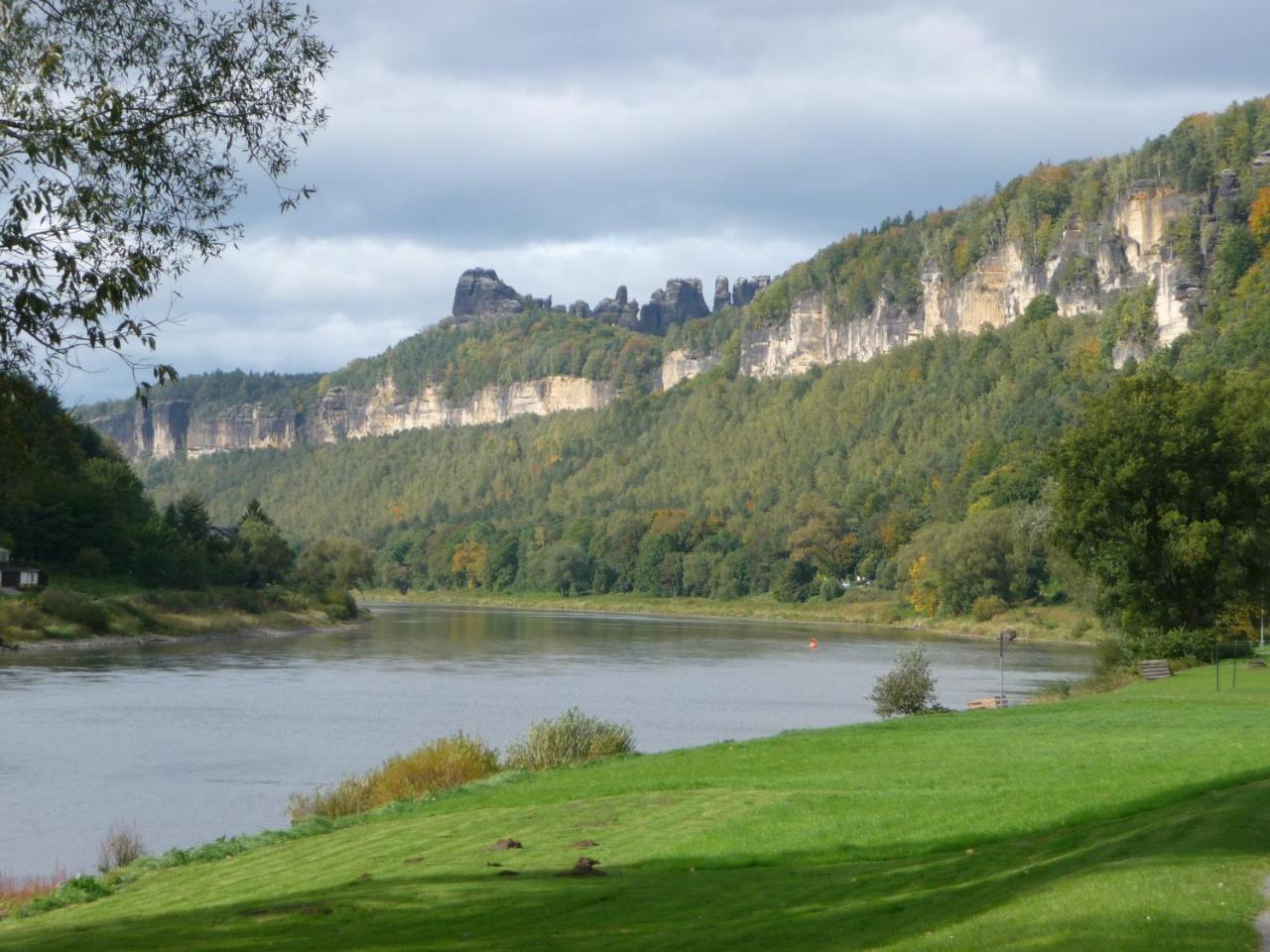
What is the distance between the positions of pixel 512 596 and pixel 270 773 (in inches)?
5069

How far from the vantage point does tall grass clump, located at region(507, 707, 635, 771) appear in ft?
93.6

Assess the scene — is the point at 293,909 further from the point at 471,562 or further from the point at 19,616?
the point at 471,562

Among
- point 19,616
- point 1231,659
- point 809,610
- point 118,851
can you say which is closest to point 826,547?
point 809,610

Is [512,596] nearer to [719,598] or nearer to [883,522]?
[719,598]

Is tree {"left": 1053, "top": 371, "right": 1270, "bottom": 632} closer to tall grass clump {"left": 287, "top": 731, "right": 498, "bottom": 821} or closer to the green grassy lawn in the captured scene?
the green grassy lawn

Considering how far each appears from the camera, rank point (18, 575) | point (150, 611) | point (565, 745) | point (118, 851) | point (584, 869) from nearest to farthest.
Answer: point (584, 869), point (118, 851), point (565, 745), point (18, 575), point (150, 611)

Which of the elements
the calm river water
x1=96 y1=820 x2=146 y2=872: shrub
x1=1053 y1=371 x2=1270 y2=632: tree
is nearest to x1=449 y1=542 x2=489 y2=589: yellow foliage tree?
the calm river water

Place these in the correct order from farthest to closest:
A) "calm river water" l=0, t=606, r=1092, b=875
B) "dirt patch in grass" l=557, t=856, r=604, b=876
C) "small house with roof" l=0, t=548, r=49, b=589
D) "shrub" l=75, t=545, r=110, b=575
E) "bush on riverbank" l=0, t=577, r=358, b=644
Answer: "shrub" l=75, t=545, r=110, b=575, "small house with roof" l=0, t=548, r=49, b=589, "bush on riverbank" l=0, t=577, r=358, b=644, "calm river water" l=0, t=606, r=1092, b=875, "dirt patch in grass" l=557, t=856, r=604, b=876

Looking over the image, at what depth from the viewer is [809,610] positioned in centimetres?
12344

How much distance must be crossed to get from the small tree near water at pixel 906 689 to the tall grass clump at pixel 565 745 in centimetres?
1097

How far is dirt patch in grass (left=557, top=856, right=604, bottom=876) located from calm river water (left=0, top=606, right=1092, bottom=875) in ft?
37.1

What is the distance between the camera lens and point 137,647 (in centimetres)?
7175

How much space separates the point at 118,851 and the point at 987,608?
80675 millimetres

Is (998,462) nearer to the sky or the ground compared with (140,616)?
nearer to the sky
